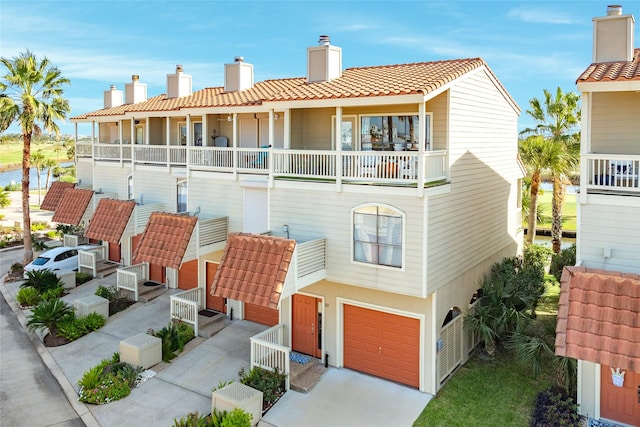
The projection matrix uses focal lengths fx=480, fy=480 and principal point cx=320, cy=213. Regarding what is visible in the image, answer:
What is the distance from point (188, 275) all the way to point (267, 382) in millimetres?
9982

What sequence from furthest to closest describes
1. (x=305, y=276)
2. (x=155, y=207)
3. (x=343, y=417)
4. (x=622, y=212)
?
(x=155, y=207), (x=305, y=276), (x=343, y=417), (x=622, y=212)

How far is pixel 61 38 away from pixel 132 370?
2599 centimetres

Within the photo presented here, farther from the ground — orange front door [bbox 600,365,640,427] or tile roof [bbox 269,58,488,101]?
tile roof [bbox 269,58,488,101]

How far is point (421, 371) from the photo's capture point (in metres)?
15.0

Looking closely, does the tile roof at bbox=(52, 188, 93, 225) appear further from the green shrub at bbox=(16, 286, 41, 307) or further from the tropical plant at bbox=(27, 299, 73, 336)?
the tropical plant at bbox=(27, 299, 73, 336)

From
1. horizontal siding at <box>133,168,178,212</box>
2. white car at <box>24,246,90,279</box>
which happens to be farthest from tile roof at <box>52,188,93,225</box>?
horizontal siding at <box>133,168,178,212</box>

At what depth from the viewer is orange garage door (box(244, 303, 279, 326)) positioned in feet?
63.8

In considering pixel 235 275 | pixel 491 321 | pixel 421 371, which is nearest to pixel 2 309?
pixel 235 275

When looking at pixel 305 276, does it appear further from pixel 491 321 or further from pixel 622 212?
pixel 622 212

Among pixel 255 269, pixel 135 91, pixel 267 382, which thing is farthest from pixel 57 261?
pixel 267 382

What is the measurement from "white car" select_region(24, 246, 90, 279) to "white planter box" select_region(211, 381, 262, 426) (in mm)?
16592

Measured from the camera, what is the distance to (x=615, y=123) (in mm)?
13695

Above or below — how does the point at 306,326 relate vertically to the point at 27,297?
above

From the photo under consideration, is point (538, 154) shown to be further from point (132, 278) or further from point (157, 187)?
point (132, 278)
